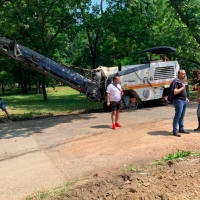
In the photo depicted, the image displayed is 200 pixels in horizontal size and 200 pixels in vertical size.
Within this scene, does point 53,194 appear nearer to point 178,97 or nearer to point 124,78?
point 178,97

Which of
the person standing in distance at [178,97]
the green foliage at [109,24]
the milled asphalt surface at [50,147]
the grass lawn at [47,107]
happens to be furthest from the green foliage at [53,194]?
the green foliage at [109,24]

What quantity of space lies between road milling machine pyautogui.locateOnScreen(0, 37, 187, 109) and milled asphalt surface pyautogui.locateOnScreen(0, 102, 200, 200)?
109cm

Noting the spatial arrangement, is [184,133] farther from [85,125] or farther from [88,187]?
[88,187]

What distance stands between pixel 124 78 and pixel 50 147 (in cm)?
654

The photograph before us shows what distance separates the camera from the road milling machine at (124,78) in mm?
13413

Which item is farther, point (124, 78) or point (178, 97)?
point (124, 78)

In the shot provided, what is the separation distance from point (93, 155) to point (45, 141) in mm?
A: 2079

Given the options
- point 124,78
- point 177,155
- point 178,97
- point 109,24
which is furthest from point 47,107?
point 177,155

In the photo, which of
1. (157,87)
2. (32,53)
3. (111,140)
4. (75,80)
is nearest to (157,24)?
(157,87)

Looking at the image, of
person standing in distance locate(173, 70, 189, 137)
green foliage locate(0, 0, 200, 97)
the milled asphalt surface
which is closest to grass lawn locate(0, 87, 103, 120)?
the milled asphalt surface

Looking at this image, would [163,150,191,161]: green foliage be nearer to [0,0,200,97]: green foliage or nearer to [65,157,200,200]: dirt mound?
[65,157,200,200]: dirt mound

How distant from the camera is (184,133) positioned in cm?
880

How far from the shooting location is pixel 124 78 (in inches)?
544

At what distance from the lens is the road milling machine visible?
13.4 metres
